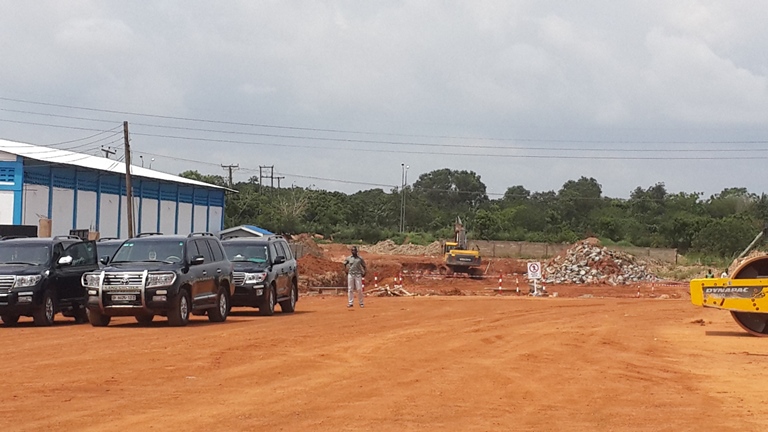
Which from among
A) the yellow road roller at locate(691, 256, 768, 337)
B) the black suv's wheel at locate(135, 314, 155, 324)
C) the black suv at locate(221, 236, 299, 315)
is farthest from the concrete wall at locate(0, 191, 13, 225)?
the yellow road roller at locate(691, 256, 768, 337)

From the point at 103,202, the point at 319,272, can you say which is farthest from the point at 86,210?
the point at 319,272

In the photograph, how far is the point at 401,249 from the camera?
96.2 meters

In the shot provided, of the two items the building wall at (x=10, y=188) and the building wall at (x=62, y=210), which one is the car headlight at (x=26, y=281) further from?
the building wall at (x=62, y=210)

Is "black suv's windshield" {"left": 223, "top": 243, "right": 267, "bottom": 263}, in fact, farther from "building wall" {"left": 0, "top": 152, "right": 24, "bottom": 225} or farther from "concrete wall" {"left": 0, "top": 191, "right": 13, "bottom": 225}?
"concrete wall" {"left": 0, "top": 191, "right": 13, "bottom": 225}

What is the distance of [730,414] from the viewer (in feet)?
36.4

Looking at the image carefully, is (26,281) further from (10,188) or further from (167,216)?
(167,216)

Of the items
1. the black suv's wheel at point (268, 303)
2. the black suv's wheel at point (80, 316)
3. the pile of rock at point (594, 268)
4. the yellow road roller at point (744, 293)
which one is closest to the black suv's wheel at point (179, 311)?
the black suv's wheel at point (80, 316)

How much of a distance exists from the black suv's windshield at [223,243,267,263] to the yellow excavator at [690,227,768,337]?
10.8 m

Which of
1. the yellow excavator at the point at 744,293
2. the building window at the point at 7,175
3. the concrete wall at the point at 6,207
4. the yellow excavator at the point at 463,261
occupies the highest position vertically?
the building window at the point at 7,175

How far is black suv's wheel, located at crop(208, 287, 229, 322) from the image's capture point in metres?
24.4

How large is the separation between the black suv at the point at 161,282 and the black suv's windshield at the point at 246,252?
9.33 ft

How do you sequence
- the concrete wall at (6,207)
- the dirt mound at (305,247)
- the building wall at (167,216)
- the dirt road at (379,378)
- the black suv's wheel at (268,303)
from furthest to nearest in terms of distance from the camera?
1. the building wall at (167,216)
2. the dirt mound at (305,247)
3. the concrete wall at (6,207)
4. the black suv's wheel at (268,303)
5. the dirt road at (379,378)

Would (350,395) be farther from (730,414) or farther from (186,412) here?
(730,414)

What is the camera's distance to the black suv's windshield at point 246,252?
2797 centimetres
